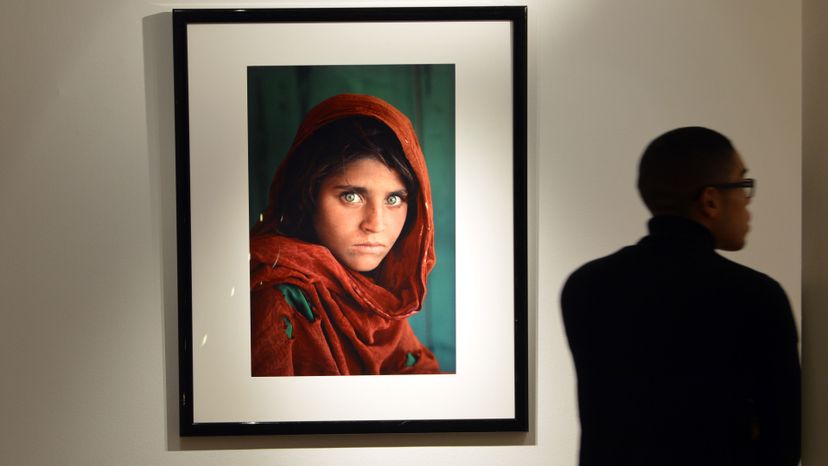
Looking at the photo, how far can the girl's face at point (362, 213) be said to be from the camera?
3.97 feet

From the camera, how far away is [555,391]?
1.23 m

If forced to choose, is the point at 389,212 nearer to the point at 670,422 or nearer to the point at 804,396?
the point at 670,422

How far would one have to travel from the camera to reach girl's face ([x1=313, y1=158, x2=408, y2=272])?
121 centimetres

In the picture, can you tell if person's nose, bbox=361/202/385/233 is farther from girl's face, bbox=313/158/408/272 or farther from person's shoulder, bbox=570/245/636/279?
person's shoulder, bbox=570/245/636/279

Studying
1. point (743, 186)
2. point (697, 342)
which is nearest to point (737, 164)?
point (743, 186)

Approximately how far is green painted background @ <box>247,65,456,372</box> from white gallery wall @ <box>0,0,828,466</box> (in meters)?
0.14

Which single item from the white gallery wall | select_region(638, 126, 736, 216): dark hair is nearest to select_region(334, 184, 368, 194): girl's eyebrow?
the white gallery wall

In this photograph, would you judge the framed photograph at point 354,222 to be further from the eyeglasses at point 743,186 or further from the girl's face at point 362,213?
the eyeglasses at point 743,186

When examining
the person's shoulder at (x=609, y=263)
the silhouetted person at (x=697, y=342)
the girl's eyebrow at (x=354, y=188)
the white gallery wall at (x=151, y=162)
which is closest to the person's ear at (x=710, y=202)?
the silhouetted person at (x=697, y=342)

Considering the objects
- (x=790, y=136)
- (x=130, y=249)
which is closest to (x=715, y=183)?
(x=790, y=136)

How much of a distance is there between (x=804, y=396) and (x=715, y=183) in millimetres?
510

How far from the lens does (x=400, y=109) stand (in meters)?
1.21

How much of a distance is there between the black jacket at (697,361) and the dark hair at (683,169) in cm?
3

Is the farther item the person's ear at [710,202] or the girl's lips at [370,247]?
the girl's lips at [370,247]
